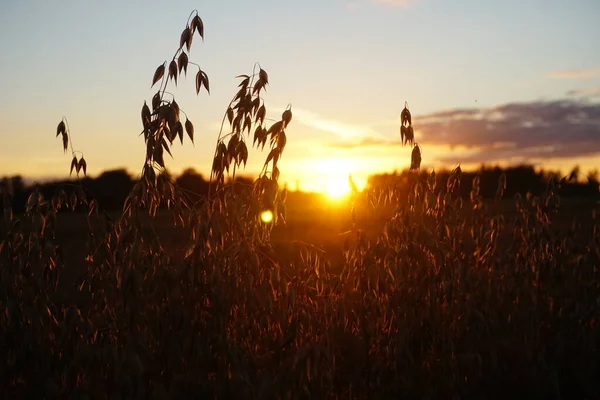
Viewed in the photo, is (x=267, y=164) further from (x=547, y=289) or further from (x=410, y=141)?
(x=547, y=289)

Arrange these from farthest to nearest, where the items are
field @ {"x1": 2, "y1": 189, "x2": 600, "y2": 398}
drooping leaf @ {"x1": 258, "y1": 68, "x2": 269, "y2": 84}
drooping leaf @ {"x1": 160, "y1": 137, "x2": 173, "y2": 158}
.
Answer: drooping leaf @ {"x1": 258, "y1": 68, "x2": 269, "y2": 84} → drooping leaf @ {"x1": 160, "y1": 137, "x2": 173, "y2": 158} → field @ {"x1": 2, "y1": 189, "x2": 600, "y2": 398}

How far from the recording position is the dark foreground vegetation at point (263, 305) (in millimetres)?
2918

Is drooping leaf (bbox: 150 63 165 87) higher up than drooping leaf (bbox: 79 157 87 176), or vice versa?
drooping leaf (bbox: 150 63 165 87)

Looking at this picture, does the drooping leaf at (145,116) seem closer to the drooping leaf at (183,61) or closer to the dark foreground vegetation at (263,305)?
the dark foreground vegetation at (263,305)

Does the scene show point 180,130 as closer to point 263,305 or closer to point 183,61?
point 183,61

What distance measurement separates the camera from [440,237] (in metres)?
4.14

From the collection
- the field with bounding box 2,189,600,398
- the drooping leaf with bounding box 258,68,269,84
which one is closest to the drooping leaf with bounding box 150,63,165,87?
the drooping leaf with bounding box 258,68,269,84

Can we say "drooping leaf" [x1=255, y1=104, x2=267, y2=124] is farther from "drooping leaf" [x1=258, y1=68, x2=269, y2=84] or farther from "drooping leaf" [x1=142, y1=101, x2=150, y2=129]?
"drooping leaf" [x1=142, y1=101, x2=150, y2=129]

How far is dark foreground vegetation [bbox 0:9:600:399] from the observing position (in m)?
2.92

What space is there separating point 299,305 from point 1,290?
1.58 meters

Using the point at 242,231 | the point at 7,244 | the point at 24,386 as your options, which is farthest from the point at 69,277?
the point at 242,231

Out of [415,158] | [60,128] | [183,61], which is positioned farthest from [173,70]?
[415,158]

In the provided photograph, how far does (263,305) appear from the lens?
3.05 metres

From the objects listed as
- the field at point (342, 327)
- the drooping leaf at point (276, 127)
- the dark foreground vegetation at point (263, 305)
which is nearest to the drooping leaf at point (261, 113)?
the dark foreground vegetation at point (263, 305)
